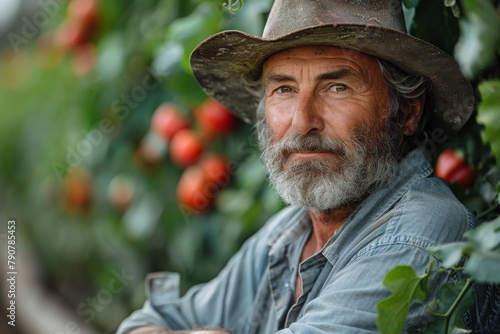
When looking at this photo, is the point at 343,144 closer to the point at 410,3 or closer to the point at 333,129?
the point at 333,129

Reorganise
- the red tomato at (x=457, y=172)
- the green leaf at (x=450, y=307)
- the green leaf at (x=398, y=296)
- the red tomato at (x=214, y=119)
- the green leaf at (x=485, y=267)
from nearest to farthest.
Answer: the green leaf at (x=485, y=267) → the green leaf at (x=398, y=296) → the green leaf at (x=450, y=307) → the red tomato at (x=457, y=172) → the red tomato at (x=214, y=119)

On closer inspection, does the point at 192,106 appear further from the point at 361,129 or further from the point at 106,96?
the point at 361,129

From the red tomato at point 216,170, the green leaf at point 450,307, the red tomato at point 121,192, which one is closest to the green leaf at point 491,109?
the green leaf at point 450,307

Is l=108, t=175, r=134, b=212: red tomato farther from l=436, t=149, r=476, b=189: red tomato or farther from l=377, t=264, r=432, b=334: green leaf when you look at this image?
l=377, t=264, r=432, b=334: green leaf

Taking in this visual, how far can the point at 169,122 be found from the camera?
3980mm

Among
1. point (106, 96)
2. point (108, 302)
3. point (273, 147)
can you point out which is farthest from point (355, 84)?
point (108, 302)

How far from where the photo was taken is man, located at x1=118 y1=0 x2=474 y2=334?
2.17 meters

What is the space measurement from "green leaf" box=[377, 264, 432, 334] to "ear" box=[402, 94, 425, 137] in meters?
0.88

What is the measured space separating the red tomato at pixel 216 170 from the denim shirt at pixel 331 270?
2.81 feet

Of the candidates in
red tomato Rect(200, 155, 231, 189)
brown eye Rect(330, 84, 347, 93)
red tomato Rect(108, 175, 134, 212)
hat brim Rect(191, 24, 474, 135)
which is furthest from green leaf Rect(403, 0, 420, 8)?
red tomato Rect(108, 175, 134, 212)

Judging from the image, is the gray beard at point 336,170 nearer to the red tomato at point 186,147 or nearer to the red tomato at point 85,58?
the red tomato at point 186,147

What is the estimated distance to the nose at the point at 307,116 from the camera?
2.42 m

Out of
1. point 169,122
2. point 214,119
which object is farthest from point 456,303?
point 169,122

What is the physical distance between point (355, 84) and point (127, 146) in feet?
7.40
